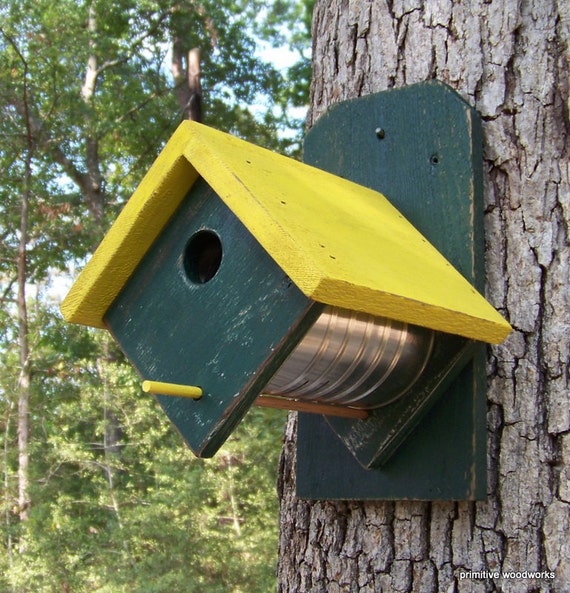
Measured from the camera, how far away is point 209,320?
992 millimetres

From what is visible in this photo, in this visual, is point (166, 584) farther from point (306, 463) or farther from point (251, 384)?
point (251, 384)

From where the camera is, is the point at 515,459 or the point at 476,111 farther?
the point at 476,111

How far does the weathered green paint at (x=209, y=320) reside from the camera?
91cm

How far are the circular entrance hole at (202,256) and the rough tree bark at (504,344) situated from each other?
0.39 metres

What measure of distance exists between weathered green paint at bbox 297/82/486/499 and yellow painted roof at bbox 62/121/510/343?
55mm

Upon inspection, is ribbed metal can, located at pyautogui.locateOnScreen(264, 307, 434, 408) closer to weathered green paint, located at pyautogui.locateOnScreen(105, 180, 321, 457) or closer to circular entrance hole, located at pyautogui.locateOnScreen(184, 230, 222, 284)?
weathered green paint, located at pyautogui.locateOnScreen(105, 180, 321, 457)

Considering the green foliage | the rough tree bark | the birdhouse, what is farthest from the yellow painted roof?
the green foliage

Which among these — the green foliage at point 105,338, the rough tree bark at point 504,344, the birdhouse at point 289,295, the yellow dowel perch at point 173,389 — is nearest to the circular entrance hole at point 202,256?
the birdhouse at point 289,295

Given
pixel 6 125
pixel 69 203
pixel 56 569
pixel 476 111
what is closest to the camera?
pixel 476 111

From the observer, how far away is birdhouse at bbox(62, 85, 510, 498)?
91 cm

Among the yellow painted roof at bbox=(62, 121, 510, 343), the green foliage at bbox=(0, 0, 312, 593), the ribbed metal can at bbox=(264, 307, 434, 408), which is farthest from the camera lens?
the green foliage at bbox=(0, 0, 312, 593)

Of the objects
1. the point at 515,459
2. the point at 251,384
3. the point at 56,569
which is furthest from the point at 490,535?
the point at 56,569

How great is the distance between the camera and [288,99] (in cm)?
910

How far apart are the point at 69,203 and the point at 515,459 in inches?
347
